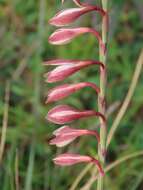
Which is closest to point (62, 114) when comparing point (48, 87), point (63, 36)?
point (63, 36)

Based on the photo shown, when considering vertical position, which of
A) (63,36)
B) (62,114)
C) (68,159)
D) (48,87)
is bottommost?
(48,87)

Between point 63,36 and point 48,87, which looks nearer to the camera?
point 63,36

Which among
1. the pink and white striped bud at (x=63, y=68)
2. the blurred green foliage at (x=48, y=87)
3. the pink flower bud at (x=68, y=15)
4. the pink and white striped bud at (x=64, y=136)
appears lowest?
the blurred green foliage at (x=48, y=87)

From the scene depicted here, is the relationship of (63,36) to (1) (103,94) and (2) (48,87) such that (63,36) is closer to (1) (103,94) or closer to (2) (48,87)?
(1) (103,94)

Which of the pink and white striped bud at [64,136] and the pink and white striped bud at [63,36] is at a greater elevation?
the pink and white striped bud at [63,36]

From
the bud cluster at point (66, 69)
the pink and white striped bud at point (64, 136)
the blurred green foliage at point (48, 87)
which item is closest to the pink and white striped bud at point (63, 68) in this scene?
the bud cluster at point (66, 69)

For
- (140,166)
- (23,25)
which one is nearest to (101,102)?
(140,166)

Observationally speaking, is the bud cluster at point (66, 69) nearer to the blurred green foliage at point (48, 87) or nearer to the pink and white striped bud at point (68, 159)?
the pink and white striped bud at point (68, 159)

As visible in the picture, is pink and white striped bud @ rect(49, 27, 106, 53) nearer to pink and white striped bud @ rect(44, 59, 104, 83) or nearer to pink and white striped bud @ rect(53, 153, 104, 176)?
pink and white striped bud @ rect(44, 59, 104, 83)

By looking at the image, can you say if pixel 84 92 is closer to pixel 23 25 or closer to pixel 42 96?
pixel 42 96
